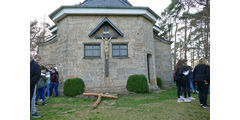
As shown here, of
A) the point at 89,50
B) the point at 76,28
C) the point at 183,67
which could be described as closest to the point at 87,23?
the point at 76,28

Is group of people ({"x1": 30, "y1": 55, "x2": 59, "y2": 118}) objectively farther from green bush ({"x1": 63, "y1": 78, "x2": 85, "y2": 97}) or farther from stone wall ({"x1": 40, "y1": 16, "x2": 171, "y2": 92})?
stone wall ({"x1": 40, "y1": 16, "x2": 171, "y2": 92})

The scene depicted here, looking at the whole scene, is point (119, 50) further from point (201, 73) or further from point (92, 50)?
point (201, 73)

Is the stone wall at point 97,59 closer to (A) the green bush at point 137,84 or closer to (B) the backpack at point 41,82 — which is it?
(A) the green bush at point 137,84

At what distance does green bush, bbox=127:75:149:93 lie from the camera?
398 inches

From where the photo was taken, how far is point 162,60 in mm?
15836

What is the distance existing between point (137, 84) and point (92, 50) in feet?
11.6

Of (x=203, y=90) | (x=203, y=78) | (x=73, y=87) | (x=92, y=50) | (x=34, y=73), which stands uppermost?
(x=92, y=50)

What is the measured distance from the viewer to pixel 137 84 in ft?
33.3

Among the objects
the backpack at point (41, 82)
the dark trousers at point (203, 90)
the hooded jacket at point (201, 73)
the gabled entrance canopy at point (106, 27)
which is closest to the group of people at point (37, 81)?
the backpack at point (41, 82)

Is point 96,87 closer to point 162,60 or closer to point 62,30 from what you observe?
point 62,30

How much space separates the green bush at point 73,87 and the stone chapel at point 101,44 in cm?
55

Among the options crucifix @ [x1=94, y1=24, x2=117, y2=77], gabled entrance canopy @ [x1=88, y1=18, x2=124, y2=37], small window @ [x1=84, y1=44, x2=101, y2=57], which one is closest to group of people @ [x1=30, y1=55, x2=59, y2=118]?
small window @ [x1=84, y1=44, x2=101, y2=57]

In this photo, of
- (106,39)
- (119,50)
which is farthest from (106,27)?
(119,50)

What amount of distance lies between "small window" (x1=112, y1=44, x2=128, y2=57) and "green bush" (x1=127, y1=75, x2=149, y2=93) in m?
1.69
